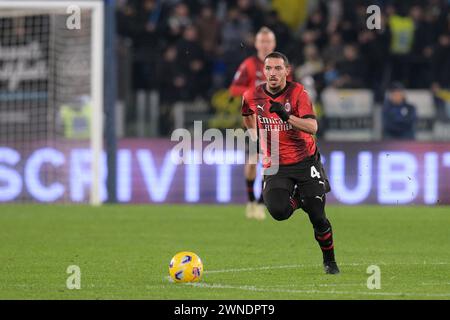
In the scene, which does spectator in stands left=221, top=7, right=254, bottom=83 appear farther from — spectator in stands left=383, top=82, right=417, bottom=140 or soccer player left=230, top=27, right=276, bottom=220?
soccer player left=230, top=27, right=276, bottom=220

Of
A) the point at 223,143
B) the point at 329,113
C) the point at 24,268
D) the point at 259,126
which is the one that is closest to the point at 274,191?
the point at 259,126

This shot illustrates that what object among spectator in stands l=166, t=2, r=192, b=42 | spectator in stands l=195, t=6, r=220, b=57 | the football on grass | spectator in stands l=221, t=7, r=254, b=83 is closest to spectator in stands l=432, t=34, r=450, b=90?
spectator in stands l=221, t=7, r=254, b=83

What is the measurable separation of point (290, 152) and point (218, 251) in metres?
2.38

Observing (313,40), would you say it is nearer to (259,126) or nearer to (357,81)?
(357,81)

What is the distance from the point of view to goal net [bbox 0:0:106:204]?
20578mm

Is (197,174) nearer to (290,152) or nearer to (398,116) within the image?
(398,116)

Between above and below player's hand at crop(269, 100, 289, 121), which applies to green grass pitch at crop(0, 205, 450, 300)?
below

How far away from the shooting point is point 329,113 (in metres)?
22.4

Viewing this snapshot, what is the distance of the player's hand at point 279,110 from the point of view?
36.0 ft

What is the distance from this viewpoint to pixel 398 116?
2173 centimetres

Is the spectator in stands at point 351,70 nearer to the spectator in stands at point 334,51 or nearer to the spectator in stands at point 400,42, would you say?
the spectator in stands at point 334,51

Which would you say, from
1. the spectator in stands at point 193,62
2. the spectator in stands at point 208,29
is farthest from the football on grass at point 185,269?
the spectator in stands at point 208,29

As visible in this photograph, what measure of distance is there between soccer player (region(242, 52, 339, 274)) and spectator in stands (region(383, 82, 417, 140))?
995 cm

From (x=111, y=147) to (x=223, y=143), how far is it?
1.89 m
